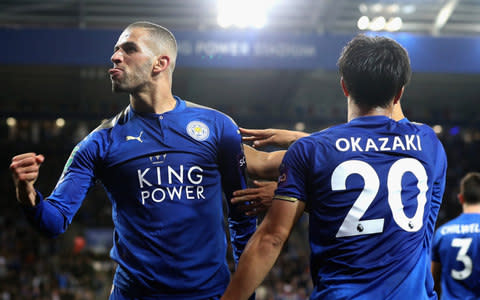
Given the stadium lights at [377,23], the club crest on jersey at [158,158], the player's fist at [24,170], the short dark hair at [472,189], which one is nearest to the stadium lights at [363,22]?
the stadium lights at [377,23]

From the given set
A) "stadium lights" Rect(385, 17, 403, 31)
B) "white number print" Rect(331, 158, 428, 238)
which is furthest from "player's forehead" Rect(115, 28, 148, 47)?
"stadium lights" Rect(385, 17, 403, 31)

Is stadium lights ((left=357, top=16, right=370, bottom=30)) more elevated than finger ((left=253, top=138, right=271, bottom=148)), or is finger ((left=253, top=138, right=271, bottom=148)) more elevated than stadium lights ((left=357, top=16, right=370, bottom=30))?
stadium lights ((left=357, top=16, right=370, bottom=30))

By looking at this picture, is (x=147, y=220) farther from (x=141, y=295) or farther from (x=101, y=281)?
(x=101, y=281)

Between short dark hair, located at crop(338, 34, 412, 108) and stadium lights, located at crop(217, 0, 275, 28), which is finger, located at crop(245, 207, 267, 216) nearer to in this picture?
short dark hair, located at crop(338, 34, 412, 108)

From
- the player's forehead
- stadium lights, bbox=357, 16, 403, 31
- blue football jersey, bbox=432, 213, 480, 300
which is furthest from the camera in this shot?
stadium lights, bbox=357, 16, 403, 31

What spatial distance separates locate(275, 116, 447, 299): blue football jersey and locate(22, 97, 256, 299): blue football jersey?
68 cm

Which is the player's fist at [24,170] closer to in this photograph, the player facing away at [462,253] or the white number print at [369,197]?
the white number print at [369,197]

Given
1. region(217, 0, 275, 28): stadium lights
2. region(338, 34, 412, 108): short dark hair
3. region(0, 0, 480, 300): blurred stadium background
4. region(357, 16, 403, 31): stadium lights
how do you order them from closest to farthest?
region(338, 34, 412, 108): short dark hair
region(0, 0, 480, 300): blurred stadium background
region(217, 0, 275, 28): stadium lights
region(357, 16, 403, 31): stadium lights

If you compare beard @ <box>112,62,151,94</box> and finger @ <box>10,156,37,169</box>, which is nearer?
finger @ <box>10,156,37,169</box>

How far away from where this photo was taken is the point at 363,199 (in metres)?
1.94

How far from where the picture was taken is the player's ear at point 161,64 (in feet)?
9.13

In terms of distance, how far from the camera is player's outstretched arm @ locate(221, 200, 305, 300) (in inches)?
76.6

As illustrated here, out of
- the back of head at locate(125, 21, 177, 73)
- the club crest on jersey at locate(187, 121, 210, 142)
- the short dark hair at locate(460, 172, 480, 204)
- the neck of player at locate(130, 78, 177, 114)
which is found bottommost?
the short dark hair at locate(460, 172, 480, 204)

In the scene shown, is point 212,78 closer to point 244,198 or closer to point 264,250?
point 244,198
